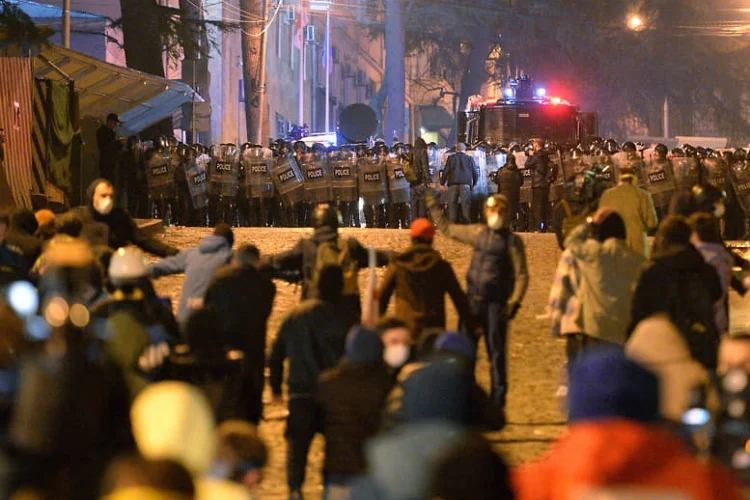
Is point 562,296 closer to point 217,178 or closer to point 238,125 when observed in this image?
point 217,178

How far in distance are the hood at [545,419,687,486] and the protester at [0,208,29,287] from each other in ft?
20.7

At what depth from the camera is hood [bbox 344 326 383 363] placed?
6.87 metres

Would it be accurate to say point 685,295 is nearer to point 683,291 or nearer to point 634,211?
point 683,291

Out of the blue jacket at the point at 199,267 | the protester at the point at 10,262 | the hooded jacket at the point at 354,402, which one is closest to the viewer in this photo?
the hooded jacket at the point at 354,402

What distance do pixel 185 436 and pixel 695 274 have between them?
542 centimetres

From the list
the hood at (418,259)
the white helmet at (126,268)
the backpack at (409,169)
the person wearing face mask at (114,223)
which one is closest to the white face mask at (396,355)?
the white helmet at (126,268)

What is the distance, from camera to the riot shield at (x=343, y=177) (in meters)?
30.1

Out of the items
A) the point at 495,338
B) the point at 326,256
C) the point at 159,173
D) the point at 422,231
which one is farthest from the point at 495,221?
the point at 159,173

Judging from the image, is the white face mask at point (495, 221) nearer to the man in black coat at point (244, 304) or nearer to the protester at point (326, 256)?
→ the protester at point (326, 256)

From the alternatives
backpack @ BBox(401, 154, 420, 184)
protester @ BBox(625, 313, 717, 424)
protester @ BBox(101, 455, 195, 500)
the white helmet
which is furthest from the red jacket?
backpack @ BBox(401, 154, 420, 184)

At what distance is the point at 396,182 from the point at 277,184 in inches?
92.8

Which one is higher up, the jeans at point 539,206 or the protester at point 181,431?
the jeans at point 539,206

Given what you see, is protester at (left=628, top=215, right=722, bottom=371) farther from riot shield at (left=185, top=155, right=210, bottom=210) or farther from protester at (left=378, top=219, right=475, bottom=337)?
riot shield at (left=185, top=155, right=210, bottom=210)

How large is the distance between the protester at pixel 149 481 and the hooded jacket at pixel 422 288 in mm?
5616
